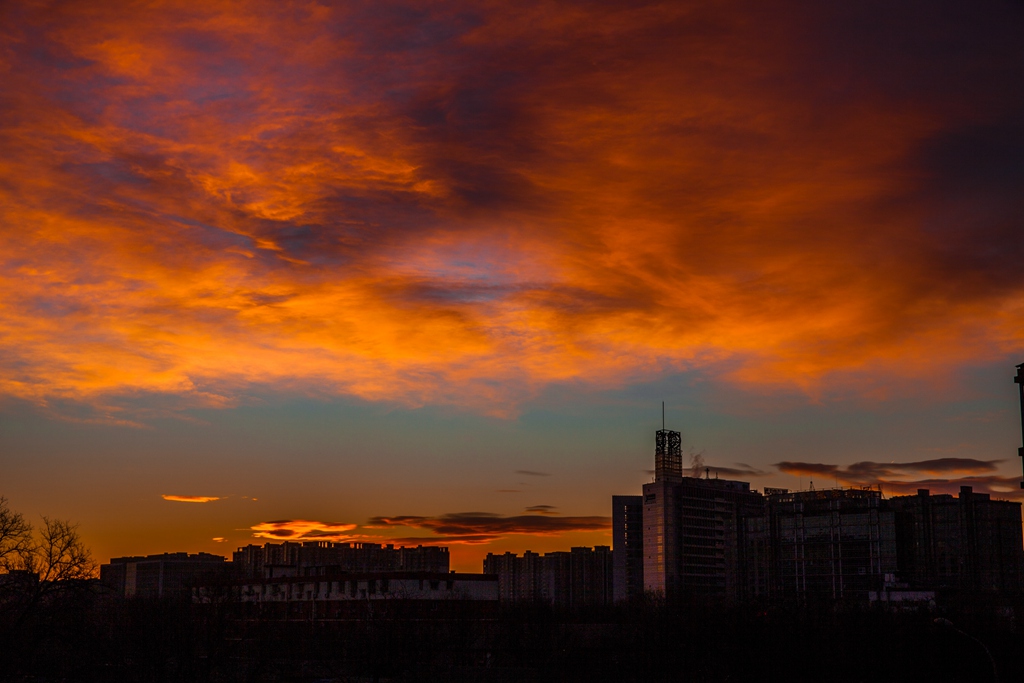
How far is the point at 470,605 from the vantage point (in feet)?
453

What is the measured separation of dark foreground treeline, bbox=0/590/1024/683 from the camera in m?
101

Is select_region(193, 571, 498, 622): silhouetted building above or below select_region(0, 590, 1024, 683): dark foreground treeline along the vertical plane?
above

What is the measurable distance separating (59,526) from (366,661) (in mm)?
48632

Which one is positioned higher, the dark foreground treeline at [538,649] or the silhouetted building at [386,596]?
the silhouetted building at [386,596]

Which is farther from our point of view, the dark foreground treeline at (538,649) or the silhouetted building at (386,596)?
the silhouetted building at (386,596)

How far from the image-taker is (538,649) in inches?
4916

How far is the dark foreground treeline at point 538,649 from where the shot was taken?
101062mm

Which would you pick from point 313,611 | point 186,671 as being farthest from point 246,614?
point 186,671

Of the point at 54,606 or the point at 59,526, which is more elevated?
the point at 59,526

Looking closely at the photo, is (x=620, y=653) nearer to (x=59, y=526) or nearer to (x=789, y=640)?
(x=789, y=640)

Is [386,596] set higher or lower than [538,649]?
higher

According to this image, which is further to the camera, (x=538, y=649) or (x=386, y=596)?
(x=386, y=596)

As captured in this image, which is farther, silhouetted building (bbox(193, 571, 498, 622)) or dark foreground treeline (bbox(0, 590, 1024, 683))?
silhouetted building (bbox(193, 571, 498, 622))

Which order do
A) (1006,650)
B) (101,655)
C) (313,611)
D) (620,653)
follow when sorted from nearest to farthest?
(101,655)
(1006,650)
(620,653)
(313,611)
